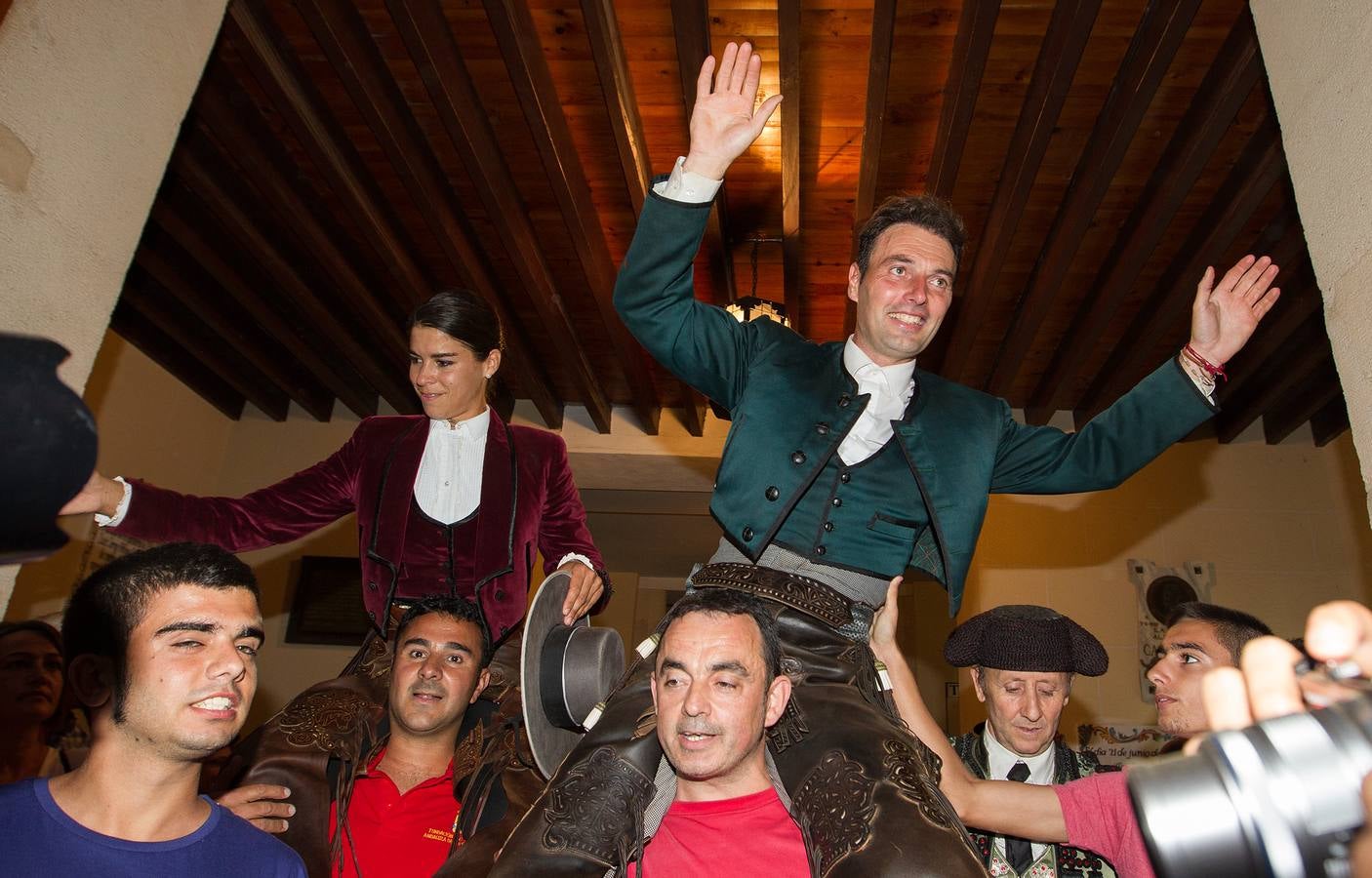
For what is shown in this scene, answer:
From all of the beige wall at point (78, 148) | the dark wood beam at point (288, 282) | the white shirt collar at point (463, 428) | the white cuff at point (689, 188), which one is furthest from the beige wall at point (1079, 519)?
the white cuff at point (689, 188)

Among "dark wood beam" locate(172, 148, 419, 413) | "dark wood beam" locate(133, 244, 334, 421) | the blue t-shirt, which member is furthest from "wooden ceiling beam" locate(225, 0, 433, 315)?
the blue t-shirt

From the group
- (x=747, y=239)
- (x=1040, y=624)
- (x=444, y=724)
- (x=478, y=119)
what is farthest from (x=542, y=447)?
(x=747, y=239)

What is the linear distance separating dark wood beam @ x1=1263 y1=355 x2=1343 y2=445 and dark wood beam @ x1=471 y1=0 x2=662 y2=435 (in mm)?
4011

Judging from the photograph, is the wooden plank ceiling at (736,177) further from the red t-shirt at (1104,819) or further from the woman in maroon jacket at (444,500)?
the red t-shirt at (1104,819)

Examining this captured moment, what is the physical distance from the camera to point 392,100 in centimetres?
426

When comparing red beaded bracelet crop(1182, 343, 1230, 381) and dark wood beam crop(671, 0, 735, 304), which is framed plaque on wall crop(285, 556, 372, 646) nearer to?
dark wood beam crop(671, 0, 735, 304)

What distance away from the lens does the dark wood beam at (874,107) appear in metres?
3.50

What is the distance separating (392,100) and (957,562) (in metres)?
3.41

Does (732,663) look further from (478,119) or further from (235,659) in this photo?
(478,119)

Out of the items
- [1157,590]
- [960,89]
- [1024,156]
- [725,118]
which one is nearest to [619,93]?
[960,89]

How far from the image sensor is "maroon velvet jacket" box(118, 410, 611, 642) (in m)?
2.49

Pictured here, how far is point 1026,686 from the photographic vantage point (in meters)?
2.78

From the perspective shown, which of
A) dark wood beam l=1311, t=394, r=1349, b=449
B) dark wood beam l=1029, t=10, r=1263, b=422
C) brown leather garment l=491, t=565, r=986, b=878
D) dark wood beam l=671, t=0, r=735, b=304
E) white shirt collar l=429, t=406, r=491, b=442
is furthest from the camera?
dark wood beam l=1311, t=394, r=1349, b=449

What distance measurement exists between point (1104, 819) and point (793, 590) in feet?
2.76
